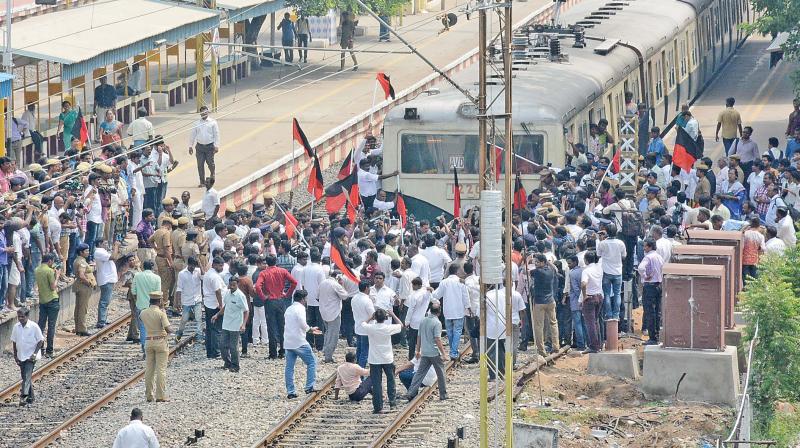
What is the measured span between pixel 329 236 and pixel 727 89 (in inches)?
943

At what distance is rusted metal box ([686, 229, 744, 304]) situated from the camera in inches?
919

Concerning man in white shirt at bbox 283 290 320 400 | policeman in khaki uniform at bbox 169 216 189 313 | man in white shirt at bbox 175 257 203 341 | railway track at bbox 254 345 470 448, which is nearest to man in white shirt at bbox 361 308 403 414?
railway track at bbox 254 345 470 448

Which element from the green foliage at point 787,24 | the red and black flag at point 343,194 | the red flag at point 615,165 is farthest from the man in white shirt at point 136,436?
the green foliage at point 787,24

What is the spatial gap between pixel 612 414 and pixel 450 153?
830 centimetres

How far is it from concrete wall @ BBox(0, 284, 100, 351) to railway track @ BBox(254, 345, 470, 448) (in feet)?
16.1

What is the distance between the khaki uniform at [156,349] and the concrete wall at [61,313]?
3360mm

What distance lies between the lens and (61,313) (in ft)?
85.2

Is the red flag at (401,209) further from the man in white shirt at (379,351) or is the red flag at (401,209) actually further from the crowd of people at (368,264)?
the man in white shirt at (379,351)

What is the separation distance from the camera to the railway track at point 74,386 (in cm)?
2102

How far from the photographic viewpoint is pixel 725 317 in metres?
22.0

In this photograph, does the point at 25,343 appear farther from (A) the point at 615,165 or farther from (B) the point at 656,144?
(B) the point at 656,144

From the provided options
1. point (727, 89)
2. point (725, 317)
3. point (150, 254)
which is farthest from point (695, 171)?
point (727, 89)

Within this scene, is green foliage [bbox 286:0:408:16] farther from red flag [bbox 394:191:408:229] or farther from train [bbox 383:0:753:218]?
red flag [bbox 394:191:408:229]

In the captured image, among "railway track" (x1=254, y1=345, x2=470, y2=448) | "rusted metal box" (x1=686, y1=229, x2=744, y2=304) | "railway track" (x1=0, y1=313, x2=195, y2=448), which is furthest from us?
"rusted metal box" (x1=686, y1=229, x2=744, y2=304)
